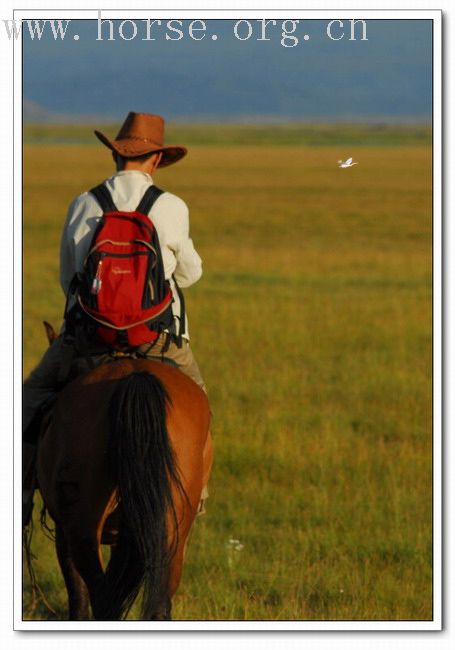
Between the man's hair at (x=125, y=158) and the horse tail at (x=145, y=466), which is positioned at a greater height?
the man's hair at (x=125, y=158)

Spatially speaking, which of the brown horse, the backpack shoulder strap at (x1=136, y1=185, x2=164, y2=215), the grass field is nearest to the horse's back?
the brown horse

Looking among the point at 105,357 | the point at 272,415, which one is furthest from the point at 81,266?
the point at 272,415

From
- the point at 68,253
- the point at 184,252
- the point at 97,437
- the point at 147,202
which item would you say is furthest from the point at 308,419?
the point at 97,437

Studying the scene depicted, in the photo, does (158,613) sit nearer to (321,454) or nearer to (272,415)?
(321,454)

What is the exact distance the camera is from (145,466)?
15.1 ft

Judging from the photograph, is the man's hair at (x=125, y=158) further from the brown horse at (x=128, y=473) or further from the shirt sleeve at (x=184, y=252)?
the brown horse at (x=128, y=473)

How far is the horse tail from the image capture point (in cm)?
460

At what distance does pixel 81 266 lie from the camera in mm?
5211

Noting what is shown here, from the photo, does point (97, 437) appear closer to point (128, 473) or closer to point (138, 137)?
point (128, 473)

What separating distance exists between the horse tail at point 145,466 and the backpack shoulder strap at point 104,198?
2.78ft
